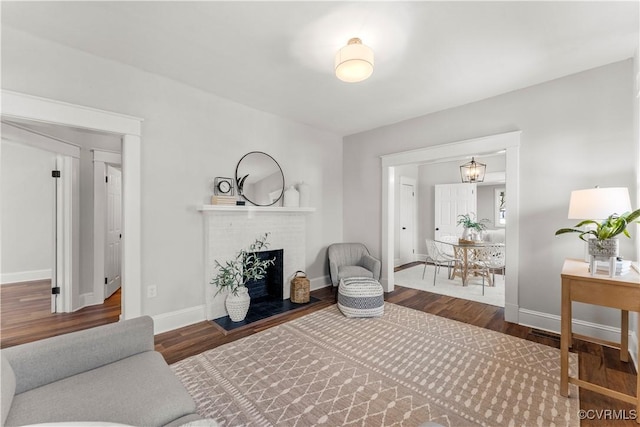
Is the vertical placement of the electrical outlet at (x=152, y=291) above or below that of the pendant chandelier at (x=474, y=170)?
below

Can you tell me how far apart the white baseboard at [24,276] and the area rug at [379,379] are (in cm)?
463

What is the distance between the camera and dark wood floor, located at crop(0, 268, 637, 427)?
200cm

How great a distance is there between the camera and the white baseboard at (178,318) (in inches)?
109

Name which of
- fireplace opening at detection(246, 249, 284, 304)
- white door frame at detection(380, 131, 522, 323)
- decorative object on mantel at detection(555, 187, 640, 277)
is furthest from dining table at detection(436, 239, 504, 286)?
fireplace opening at detection(246, 249, 284, 304)

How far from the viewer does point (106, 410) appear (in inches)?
43.0

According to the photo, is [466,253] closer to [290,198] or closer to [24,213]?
[290,198]

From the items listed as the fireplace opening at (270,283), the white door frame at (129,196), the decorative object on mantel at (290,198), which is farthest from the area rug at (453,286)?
the white door frame at (129,196)

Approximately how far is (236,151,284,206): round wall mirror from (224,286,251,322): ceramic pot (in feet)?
3.89

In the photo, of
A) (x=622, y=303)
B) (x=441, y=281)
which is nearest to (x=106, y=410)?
(x=622, y=303)

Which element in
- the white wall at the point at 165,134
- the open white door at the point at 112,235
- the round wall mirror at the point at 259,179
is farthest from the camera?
the open white door at the point at 112,235

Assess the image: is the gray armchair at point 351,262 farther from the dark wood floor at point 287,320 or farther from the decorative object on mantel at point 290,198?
the decorative object on mantel at point 290,198

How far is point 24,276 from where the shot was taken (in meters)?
4.65

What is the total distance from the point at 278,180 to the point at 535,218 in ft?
10.2

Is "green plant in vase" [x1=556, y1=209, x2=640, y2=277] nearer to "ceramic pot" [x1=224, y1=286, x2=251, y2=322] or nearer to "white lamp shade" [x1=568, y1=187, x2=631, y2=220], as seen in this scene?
"white lamp shade" [x1=568, y1=187, x2=631, y2=220]
